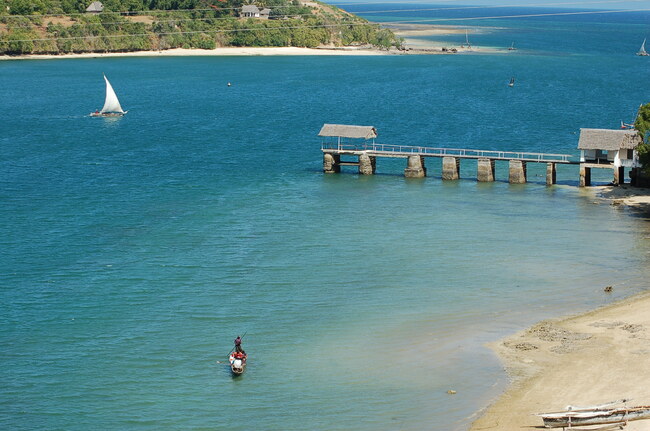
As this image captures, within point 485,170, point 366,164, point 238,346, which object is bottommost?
point 238,346

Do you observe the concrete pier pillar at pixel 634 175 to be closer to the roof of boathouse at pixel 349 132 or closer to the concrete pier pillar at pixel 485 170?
the concrete pier pillar at pixel 485 170

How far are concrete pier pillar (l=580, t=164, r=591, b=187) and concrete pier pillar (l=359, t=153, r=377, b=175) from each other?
1736 cm

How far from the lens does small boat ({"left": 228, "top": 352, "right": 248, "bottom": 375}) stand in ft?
138

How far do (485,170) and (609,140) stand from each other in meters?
10.2

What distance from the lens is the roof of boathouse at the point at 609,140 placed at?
7219 centimetres

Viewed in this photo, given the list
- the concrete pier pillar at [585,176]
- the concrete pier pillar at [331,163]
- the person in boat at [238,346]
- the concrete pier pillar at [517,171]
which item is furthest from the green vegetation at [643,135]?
the person in boat at [238,346]

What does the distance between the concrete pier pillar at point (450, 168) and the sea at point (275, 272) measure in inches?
44.4

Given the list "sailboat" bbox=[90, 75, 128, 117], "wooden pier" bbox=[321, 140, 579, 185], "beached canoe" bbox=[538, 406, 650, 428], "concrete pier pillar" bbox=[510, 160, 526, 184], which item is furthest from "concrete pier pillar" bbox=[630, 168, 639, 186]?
"sailboat" bbox=[90, 75, 128, 117]

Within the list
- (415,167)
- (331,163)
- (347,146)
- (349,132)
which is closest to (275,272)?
(349,132)

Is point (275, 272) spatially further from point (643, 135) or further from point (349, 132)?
point (643, 135)

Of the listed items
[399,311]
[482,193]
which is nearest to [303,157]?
[482,193]

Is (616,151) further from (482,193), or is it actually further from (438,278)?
(438,278)

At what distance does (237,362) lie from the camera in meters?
41.9

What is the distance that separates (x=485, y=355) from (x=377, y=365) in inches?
188
